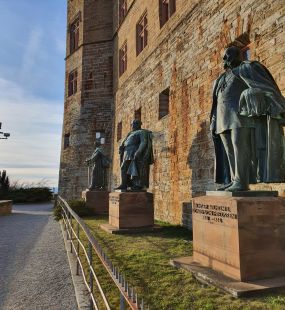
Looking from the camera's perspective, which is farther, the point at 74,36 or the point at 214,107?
the point at 74,36

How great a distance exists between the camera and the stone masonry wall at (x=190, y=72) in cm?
680

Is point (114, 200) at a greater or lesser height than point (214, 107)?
lesser

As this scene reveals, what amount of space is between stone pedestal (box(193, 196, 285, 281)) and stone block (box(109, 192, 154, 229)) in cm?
413

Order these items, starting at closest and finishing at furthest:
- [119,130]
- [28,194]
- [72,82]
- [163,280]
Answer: [163,280]
[119,130]
[72,82]
[28,194]

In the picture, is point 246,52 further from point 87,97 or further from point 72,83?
point 72,83

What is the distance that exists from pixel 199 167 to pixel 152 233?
2.14 metres

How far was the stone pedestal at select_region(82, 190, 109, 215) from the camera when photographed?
1330 cm

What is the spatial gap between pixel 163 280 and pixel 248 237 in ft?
3.83

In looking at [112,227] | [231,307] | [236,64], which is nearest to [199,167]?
[112,227]

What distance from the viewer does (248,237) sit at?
152 inches

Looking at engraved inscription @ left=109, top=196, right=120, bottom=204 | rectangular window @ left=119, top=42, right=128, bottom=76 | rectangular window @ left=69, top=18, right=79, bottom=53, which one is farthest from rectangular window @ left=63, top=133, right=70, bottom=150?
engraved inscription @ left=109, top=196, right=120, bottom=204

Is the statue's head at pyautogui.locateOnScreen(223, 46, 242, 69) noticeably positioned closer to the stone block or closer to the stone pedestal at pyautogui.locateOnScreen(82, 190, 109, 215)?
the stone block

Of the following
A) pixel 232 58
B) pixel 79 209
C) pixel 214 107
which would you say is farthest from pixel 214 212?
pixel 79 209

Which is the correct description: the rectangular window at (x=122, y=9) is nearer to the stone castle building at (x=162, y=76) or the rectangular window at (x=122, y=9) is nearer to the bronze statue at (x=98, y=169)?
the stone castle building at (x=162, y=76)
